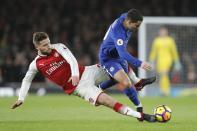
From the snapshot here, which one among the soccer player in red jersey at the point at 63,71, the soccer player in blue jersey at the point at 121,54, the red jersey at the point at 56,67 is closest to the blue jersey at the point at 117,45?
the soccer player in blue jersey at the point at 121,54

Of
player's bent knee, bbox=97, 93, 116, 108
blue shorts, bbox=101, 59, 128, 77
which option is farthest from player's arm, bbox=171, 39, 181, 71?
player's bent knee, bbox=97, 93, 116, 108

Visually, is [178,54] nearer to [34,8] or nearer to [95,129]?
[34,8]

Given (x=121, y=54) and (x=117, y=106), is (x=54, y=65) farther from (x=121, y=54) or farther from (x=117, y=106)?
(x=117, y=106)

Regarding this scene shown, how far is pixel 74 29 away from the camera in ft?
78.1

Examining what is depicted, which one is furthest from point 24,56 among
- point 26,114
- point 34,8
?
point 26,114

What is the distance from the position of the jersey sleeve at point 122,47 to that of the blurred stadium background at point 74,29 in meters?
9.67

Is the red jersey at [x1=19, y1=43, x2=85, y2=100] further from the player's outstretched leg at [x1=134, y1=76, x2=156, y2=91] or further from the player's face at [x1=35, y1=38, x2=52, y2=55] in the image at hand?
the player's outstretched leg at [x1=134, y1=76, x2=156, y2=91]

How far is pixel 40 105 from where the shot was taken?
16328mm

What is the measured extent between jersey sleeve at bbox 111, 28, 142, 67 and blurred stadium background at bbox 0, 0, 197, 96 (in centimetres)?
967

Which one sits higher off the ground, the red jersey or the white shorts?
the red jersey

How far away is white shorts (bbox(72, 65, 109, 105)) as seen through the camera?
10.9 m

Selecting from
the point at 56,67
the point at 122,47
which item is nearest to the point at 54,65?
the point at 56,67

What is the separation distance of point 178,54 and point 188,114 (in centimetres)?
826

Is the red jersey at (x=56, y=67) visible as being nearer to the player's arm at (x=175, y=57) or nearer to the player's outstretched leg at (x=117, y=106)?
the player's outstretched leg at (x=117, y=106)
